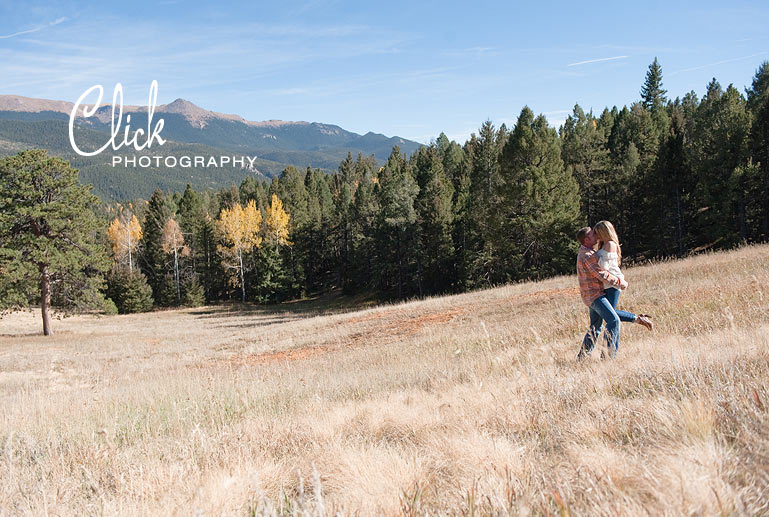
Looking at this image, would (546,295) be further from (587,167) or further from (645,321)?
(587,167)

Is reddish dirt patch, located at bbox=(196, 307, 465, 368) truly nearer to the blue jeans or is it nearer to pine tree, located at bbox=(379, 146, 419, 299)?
the blue jeans

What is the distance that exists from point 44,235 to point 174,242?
32.9m

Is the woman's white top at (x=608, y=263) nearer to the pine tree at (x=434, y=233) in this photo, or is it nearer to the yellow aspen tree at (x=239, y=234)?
the pine tree at (x=434, y=233)

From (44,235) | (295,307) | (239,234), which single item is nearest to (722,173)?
(295,307)

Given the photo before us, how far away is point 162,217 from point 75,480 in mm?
66802

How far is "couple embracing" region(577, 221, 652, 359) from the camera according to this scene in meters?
5.96

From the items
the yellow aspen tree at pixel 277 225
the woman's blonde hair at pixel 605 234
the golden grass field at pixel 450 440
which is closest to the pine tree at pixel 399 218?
the yellow aspen tree at pixel 277 225

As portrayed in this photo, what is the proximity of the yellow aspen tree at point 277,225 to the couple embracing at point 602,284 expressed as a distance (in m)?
54.7

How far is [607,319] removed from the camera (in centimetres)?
592

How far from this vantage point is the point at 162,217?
6316 cm

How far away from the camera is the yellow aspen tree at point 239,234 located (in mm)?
57625

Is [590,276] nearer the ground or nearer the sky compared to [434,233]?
nearer the ground

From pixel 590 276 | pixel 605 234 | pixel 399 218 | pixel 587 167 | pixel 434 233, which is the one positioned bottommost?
pixel 590 276

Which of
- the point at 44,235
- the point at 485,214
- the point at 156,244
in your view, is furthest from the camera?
the point at 156,244
